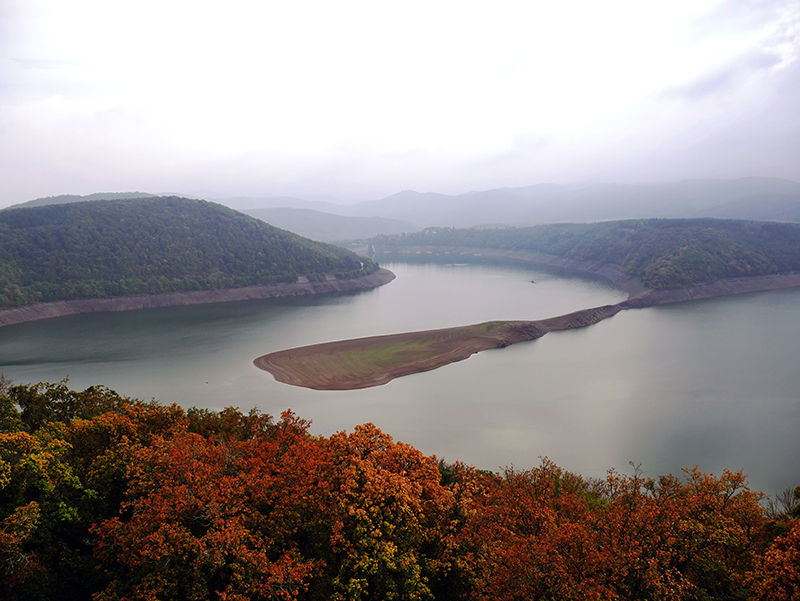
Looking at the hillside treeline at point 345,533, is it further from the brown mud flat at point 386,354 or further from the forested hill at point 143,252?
the forested hill at point 143,252

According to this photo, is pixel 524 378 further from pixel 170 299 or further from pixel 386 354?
pixel 170 299

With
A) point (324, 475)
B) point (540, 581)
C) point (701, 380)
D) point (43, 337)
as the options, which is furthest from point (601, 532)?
point (43, 337)

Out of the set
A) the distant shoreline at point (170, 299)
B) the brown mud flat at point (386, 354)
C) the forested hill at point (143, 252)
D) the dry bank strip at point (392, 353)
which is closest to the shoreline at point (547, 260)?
the dry bank strip at point (392, 353)

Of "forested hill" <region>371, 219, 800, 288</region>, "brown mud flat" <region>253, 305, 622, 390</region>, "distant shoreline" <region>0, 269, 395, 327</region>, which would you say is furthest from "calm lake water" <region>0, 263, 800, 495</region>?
"forested hill" <region>371, 219, 800, 288</region>

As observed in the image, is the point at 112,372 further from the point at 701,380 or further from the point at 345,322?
the point at 701,380

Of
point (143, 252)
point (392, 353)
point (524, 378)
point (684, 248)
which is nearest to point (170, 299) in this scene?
point (143, 252)

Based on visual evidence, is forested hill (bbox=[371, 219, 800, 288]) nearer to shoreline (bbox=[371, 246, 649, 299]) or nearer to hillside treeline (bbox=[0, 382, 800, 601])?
shoreline (bbox=[371, 246, 649, 299])
